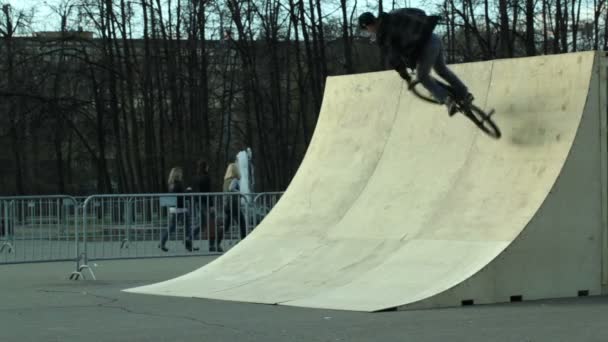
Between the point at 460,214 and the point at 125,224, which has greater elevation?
the point at 460,214

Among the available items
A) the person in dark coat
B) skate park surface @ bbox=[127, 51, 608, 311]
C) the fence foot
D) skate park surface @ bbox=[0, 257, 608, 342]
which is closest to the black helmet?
the person in dark coat

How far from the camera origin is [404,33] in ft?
36.1

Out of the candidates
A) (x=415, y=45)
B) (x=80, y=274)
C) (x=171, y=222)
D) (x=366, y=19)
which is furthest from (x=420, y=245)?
(x=171, y=222)

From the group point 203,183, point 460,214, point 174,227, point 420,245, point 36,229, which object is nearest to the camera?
point 420,245

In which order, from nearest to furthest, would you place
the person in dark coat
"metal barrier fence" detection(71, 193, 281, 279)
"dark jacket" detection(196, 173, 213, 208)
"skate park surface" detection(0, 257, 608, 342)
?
"skate park surface" detection(0, 257, 608, 342)
the person in dark coat
"metal barrier fence" detection(71, 193, 281, 279)
"dark jacket" detection(196, 173, 213, 208)

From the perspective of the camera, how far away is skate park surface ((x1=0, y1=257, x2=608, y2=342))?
838 cm

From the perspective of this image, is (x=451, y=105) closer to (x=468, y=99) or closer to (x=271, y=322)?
(x=468, y=99)

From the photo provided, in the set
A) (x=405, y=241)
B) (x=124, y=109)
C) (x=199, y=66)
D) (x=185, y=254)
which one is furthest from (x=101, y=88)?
(x=405, y=241)

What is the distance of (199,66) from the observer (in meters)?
39.2

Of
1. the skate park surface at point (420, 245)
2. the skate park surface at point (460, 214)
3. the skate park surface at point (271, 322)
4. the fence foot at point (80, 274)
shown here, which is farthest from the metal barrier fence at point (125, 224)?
the skate park surface at point (271, 322)

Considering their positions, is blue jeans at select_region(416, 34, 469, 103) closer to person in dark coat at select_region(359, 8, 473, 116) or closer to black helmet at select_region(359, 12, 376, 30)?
person in dark coat at select_region(359, 8, 473, 116)

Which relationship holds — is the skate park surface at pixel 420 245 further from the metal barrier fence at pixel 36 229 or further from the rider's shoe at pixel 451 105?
the metal barrier fence at pixel 36 229

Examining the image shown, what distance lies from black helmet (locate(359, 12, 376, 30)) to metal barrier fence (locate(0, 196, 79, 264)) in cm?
822

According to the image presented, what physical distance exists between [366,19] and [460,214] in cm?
225
